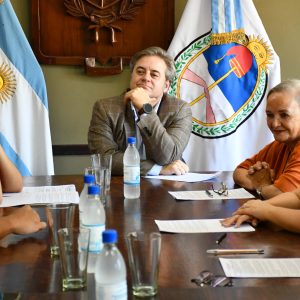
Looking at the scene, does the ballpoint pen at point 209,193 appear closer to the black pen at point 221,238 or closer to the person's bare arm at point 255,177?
the person's bare arm at point 255,177

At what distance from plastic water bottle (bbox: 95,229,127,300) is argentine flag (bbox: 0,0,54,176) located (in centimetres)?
254

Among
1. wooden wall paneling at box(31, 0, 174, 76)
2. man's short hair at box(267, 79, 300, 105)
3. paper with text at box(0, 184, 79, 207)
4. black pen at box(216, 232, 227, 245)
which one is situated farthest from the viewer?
wooden wall paneling at box(31, 0, 174, 76)

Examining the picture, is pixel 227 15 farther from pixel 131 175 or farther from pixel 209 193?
pixel 131 175

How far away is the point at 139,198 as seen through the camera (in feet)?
6.62

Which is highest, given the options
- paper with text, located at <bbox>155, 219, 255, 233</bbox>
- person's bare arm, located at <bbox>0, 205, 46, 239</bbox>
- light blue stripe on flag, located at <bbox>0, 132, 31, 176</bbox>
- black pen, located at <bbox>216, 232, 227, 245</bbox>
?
person's bare arm, located at <bbox>0, 205, 46, 239</bbox>

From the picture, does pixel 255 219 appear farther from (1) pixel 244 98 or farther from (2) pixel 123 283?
(1) pixel 244 98

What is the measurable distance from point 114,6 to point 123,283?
9.46 ft

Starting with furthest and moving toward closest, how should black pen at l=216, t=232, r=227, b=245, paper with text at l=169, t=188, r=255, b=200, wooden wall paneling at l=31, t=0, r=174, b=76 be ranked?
wooden wall paneling at l=31, t=0, r=174, b=76
paper with text at l=169, t=188, r=255, b=200
black pen at l=216, t=232, r=227, b=245

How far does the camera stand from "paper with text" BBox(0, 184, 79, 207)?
1.90 metres

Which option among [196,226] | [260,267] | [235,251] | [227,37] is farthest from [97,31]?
[260,267]

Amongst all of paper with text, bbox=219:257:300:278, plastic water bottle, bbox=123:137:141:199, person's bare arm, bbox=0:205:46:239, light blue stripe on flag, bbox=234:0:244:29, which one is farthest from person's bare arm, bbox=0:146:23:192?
light blue stripe on flag, bbox=234:0:244:29

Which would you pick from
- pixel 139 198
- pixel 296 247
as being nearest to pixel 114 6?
pixel 139 198

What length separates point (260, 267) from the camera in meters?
1.21

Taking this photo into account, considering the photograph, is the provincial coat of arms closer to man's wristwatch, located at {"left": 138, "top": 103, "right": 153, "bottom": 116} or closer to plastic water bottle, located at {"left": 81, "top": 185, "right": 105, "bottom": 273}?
man's wristwatch, located at {"left": 138, "top": 103, "right": 153, "bottom": 116}
